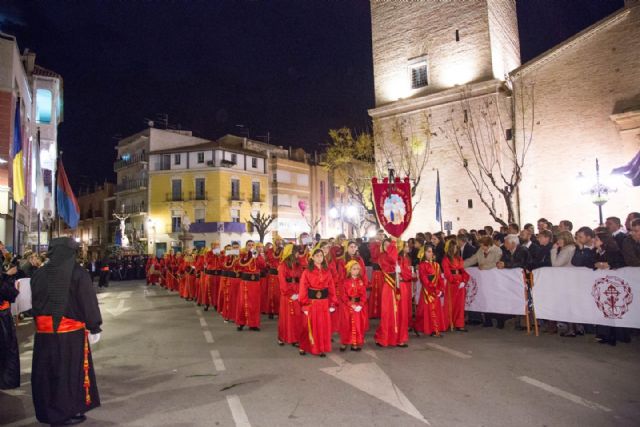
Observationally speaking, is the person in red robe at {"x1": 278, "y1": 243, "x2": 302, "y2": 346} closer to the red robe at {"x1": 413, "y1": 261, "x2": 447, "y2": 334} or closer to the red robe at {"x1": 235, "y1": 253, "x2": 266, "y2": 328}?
the red robe at {"x1": 235, "y1": 253, "x2": 266, "y2": 328}

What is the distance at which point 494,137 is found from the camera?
2542 cm

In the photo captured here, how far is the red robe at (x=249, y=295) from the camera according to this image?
10625mm

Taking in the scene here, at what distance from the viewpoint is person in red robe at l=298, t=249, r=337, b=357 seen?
7895 mm

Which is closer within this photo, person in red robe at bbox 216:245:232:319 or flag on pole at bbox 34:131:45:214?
person in red robe at bbox 216:245:232:319

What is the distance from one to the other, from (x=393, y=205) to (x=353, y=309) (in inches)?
139

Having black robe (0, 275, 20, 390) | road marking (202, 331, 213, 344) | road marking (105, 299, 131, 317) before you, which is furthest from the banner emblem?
road marking (105, 299, 131, 317)

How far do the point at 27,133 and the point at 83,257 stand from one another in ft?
30.8

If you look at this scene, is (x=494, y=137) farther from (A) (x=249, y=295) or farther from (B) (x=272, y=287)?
(A) (x=249, y=295)

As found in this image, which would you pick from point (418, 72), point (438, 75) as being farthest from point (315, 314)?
point (418, 72)

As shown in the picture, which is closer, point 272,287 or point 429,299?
point 429,299

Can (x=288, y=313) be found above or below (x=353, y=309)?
below

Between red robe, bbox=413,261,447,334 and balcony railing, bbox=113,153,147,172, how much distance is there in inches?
1957

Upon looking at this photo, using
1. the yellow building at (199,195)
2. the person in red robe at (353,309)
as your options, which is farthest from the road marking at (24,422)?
A: the yellow building at (199,195)

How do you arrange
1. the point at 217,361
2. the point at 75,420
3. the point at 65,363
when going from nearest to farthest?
the point at 65,363
the point at 75,420
the point at 217,361
